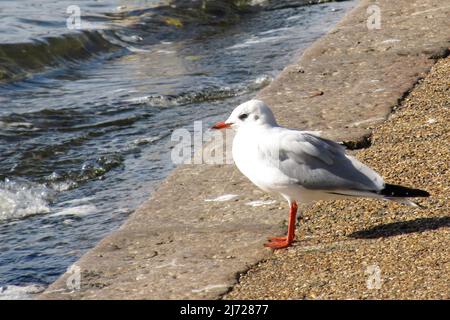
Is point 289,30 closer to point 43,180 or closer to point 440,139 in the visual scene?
point 43,180

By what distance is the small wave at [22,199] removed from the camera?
5711 millimetres

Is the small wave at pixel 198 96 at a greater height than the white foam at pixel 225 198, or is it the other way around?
the white foam at pixel 225 198

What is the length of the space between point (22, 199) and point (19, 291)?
4.82 feet

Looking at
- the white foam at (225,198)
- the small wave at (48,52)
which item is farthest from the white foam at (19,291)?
the small wave at (48,52)

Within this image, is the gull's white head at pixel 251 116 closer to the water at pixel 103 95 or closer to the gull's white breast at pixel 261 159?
the gull's white breast at pixel 261 159

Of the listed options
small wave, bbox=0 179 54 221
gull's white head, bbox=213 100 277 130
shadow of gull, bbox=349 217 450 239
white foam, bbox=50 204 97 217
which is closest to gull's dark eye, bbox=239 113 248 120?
gull's white head, bbox=213 100 277 130

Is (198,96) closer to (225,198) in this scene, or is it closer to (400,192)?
(225,198)

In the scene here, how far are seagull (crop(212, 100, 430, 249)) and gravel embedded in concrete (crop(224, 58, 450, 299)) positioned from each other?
15 centimetres

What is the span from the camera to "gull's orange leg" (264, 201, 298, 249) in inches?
156

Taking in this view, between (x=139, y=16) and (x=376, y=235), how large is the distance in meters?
8.49

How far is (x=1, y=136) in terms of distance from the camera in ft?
24.1

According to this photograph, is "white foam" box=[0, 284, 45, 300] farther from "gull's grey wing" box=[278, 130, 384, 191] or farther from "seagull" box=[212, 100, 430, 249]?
"gull's grey wing" box=[278, 130, 384, 191]

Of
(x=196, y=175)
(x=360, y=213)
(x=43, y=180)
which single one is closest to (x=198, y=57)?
(x=43, y=180)

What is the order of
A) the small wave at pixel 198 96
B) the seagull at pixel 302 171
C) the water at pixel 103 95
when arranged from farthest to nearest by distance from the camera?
the small wave at pixel 198 96
the water at pixel 103 95
the seagull at pixel 302 171
